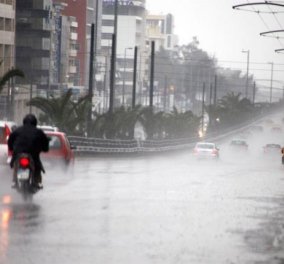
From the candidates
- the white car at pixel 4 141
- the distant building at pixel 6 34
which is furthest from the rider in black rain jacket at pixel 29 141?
the distant building at pixel 6 34

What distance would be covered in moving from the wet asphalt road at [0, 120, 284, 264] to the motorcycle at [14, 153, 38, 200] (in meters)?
0.21

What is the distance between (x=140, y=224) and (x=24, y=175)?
3.78 m

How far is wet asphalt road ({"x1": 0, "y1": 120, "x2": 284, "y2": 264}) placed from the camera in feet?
41.6

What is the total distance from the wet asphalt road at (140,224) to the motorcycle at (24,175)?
Answer: 21cm

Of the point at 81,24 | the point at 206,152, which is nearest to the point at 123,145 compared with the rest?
the point at 206,152

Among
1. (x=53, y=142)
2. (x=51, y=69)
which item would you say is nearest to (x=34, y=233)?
(x=53, y=142)

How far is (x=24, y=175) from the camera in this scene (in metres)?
19.2

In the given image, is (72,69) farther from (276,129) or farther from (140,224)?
(140,224)

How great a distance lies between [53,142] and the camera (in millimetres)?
29531

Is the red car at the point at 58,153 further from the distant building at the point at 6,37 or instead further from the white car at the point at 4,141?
the distant building at the point at 6,37

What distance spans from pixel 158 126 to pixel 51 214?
76.2 m

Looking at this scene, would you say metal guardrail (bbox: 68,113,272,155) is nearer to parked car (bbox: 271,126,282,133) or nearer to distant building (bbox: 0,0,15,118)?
distant building (bbox: 0,0,15,118)

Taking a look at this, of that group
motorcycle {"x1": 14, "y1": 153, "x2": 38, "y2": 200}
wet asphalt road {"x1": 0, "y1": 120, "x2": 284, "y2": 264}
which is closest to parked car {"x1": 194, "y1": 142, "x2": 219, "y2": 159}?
wet asphalt road {"x1": 0, "y1": 120, "x2": 284, "y2": 264}

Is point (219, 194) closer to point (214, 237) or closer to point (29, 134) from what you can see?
point (29, 134)
